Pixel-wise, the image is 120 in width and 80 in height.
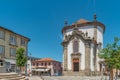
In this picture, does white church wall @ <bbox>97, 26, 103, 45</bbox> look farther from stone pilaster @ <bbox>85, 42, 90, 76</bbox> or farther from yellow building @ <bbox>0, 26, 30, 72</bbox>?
yellow building @ <bbox>0, 26, 30, 72</bbox>

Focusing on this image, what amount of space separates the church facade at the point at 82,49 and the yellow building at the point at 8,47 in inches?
545

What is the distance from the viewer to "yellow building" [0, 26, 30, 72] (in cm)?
3783

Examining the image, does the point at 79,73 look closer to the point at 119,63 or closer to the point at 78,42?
the point at 78,42

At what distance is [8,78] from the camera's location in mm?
21562

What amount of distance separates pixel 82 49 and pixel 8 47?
1934 cm

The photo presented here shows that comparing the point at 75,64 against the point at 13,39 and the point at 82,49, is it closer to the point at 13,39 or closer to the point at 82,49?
the point at 82,49

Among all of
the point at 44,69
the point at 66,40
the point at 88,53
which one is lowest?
the point at 44,69

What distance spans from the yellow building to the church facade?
45.5ft

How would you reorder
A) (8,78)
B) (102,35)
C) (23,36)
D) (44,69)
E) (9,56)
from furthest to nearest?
(44,69) → (102,35) → (23,36) → (9,56) → (8,78)

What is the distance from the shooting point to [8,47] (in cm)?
4003

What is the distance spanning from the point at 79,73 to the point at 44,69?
31315 millimetres

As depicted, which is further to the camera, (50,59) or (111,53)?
(50,59)

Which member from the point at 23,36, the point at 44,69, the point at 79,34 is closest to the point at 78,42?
the point at 79,34

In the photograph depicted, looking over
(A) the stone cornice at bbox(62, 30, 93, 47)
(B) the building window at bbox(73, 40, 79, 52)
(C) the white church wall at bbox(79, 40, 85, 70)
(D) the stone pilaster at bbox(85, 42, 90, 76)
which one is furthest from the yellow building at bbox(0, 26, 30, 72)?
(D) the stone pilaster at bbox(85, 42, 90, 76)
